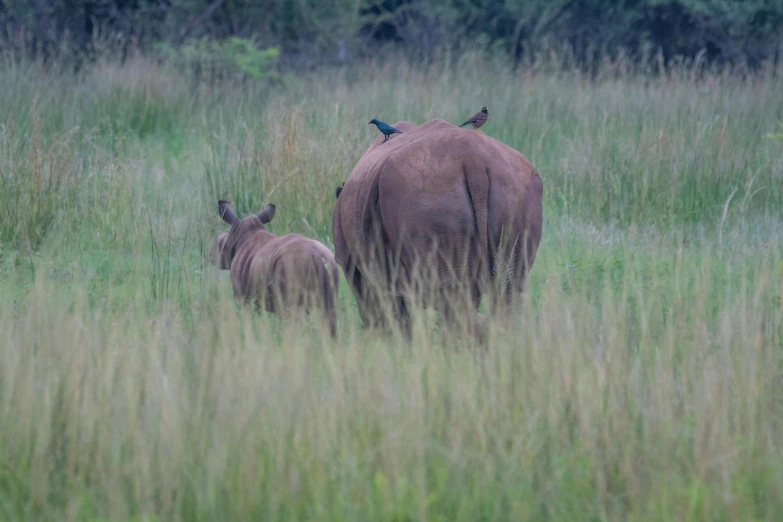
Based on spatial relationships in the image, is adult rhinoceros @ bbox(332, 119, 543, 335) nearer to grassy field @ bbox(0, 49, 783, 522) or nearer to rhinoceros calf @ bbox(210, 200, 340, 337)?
grassy field @ bbox(0, 49, 783, 522)

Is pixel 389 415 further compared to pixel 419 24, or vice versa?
pixel 419 24

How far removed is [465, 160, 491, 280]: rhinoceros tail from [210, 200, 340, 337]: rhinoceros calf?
→ 112cm

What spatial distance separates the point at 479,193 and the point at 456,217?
0.15m

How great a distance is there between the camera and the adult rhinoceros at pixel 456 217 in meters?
4.39

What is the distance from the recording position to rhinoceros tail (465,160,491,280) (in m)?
4.39

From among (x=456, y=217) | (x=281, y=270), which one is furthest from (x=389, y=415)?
(x=281, y=270)

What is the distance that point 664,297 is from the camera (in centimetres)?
546

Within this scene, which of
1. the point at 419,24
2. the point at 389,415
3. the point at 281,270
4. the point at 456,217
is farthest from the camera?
the point at 419,24

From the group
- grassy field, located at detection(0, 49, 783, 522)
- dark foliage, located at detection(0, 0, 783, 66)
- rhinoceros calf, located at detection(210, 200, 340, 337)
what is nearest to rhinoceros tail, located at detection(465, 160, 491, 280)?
grassy field, located at detection(0, 49, 783, 522)

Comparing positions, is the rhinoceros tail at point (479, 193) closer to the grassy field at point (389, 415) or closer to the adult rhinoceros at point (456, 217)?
the adult rhinoceros at point (456, 217)

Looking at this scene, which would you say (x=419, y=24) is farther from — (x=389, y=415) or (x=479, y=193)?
(x=389, y=415)

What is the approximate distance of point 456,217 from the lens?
14.4 ft

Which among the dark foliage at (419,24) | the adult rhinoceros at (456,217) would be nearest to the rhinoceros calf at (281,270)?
the adult rhinoceros at (456,217)

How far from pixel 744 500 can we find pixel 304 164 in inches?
218
